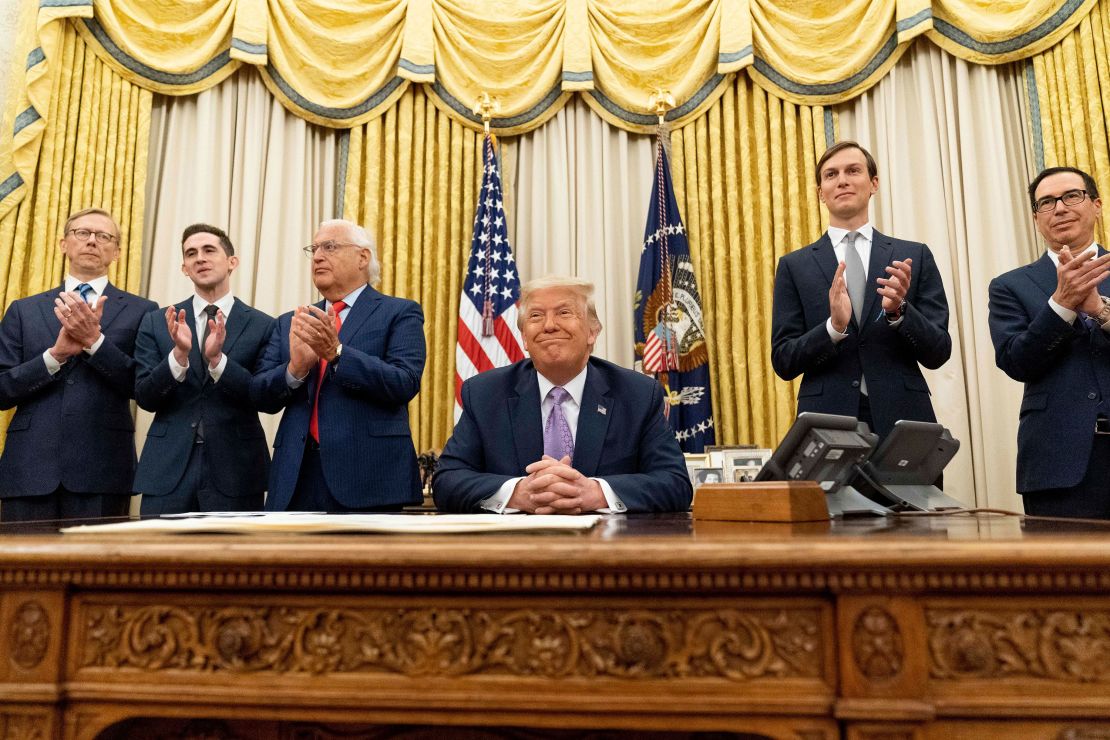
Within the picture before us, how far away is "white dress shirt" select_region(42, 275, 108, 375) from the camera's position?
3.16 metres

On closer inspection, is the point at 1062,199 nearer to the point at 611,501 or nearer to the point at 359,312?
the point at 611,501

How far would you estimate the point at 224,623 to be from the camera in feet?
3.58

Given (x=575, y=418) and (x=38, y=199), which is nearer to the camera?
(x=575, y=418)

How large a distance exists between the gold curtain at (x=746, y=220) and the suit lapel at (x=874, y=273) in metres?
1.83

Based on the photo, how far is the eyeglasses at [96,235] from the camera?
3.45m

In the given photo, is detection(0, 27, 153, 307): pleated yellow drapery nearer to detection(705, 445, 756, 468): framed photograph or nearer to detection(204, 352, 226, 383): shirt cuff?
detection(204, 352, 226, 383): shirt cuff

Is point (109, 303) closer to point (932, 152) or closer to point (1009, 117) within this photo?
point (932, 152)

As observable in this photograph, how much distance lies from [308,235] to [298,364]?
2.72 meters

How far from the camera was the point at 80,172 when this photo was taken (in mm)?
4859

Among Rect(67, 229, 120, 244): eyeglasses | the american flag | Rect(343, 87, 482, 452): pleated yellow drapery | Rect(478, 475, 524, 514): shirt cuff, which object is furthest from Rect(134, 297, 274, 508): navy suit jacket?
Rect(343, 87, 482, 452): pleated yellow drapery

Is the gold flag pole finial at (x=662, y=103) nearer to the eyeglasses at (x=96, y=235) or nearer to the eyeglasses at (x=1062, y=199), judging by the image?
the eyeglasses at (x=1062, y=199)

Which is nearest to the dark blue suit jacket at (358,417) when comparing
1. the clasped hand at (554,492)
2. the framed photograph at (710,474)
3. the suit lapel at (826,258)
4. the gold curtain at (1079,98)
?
the clasped hand at (554,492)

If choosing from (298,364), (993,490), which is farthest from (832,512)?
(993,490)

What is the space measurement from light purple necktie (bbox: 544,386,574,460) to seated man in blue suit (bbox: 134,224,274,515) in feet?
4.04
